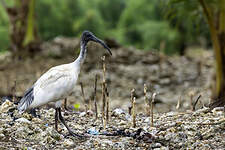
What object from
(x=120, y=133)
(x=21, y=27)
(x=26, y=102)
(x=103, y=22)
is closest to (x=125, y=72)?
(x=21, y=27)

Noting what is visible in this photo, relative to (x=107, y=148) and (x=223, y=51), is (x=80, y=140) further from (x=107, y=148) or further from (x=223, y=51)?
(x=223, y=51)

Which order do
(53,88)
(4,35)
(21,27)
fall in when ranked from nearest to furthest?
1. (53,88)
2. (21,27)
3. (4,35)

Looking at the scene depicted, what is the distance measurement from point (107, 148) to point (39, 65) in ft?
32.1

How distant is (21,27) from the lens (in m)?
14.3

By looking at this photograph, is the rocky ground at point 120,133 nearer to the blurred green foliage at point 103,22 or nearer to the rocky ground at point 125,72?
the rocky ground at point 125,72

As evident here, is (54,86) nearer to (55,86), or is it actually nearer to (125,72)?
(55,86)

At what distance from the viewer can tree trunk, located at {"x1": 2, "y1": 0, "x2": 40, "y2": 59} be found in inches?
561

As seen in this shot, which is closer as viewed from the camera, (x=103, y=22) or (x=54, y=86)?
(x=54, y=86)

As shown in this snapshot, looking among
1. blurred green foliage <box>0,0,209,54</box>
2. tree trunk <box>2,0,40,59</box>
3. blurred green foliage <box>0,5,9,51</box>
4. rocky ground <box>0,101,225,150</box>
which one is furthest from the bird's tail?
blurred green foliage <box>0,5,9,51</box>

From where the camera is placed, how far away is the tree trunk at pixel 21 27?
14258 mm

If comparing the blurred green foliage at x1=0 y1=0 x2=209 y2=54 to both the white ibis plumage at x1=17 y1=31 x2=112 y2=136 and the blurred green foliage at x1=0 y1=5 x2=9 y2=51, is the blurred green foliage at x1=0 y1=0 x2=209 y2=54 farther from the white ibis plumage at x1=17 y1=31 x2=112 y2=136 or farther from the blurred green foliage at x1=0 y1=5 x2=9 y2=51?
the white ibis plumage at x1=17 y1=31 x2=112 y2=136

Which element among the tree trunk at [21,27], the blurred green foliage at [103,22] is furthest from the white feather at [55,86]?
the blurred green foliage at [103,22]

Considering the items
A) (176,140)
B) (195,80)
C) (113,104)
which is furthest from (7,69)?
(176,140)

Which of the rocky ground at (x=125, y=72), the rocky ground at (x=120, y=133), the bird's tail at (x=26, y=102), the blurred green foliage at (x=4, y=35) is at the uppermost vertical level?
the blurred green foliage at (x=4, y=35)
